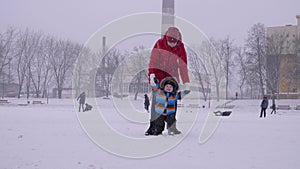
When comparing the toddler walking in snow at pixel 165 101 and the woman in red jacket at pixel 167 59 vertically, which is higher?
the woman in red jacket at pixel 167 59

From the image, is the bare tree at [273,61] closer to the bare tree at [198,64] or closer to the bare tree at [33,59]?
the bare tree at [198,64]

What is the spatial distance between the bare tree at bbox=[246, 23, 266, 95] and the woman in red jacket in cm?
4236

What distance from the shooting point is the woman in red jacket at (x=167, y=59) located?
6594 millimetres

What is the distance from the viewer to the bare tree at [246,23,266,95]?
4722cm

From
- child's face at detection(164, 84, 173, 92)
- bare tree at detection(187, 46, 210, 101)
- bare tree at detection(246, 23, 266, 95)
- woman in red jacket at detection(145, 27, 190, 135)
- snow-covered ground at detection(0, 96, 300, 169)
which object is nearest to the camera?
snow-covered ground at detection(0, 96, 300, 169)

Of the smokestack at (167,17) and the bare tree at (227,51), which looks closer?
the smokestack at (167,17)

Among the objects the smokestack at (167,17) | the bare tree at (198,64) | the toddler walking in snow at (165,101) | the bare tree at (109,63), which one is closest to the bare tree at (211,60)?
the bare tree at (198,64)

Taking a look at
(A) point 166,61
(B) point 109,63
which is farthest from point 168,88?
(B) point 109,63

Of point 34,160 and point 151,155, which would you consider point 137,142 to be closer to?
point 151,155

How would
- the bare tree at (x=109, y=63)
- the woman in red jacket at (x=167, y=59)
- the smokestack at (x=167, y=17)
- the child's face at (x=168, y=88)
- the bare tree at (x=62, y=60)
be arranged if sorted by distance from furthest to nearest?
the bare tree at (x=62, y=60) < the bare tree at (x=109, y=63) < the smokestack at (x=167, y=17) < the woman in red jacket at (x=167, y=59) < the child's face at (x=168, y=88)

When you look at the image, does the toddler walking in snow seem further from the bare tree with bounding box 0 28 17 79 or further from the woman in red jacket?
the bare tree with bounding box 0 28 17 79

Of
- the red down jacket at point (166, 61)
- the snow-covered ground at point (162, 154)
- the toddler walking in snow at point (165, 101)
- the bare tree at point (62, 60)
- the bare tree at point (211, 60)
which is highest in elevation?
the bare tree at point (62, 60)

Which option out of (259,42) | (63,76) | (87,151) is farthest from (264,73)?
(87,151)

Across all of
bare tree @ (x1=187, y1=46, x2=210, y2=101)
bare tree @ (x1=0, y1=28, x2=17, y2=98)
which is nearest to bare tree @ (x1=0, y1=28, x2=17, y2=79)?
bare tree @ (x1=0, y1=28, x2=17, y2=98)
